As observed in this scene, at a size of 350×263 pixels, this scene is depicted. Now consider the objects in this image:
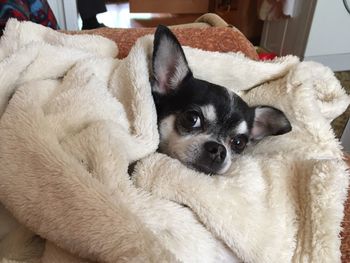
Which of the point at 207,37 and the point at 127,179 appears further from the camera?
the point at 207,37

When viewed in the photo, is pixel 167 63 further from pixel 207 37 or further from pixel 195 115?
pixel 207 37

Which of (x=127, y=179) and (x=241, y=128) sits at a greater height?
(x=127, y=179)

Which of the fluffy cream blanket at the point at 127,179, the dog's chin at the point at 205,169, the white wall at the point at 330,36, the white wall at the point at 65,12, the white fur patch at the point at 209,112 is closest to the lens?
the fluffy cream blanket at the point at 127,179

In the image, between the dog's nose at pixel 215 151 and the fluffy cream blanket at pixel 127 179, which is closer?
the fluffy cream blanket at pixel 127 179

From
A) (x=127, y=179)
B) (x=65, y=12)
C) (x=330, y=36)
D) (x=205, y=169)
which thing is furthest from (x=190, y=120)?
(x=330, y=36)

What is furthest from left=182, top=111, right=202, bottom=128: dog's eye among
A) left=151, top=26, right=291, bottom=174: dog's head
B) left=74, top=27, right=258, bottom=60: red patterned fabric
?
left=74, top=27, right=258, bottom=60: red patterned fabric

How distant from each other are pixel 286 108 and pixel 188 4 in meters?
2.93

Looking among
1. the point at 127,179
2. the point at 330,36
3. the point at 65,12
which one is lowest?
the point at 330,36

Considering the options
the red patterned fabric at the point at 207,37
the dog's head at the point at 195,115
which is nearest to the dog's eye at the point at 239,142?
the dog's head at the point at 195,115

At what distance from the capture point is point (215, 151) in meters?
0.83

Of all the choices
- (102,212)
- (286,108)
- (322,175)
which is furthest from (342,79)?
(102,212)

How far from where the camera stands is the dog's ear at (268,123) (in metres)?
0.92

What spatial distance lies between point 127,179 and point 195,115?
0.33 metres

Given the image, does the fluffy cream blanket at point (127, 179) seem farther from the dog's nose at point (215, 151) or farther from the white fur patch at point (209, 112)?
the white fur patch at point (209, 112)
